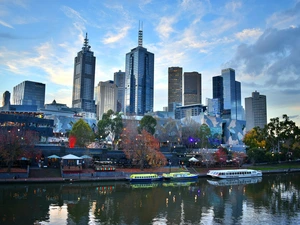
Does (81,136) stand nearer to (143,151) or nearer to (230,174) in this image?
(143,151)

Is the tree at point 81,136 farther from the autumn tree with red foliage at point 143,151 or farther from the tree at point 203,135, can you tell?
the tree at point 203,135

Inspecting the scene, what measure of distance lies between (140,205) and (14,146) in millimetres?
37347

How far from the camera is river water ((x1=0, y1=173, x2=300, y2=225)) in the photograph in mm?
35406

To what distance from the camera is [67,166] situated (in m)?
77.2

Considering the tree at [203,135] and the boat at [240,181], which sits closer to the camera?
the boat at [240,181]

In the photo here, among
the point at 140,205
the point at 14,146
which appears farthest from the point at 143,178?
the point at 14,146

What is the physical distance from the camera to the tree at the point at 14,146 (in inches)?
2539

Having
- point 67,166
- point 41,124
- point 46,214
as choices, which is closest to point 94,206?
point 46,214

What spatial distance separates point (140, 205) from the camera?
43.8 metres

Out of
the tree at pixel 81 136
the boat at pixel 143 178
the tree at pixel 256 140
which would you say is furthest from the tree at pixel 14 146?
the tree at pixel 256 140

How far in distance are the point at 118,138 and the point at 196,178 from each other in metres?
43.5

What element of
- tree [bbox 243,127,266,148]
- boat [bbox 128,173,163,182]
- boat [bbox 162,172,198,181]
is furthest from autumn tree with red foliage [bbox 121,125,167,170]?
tree [bbox 243,127,266,148]

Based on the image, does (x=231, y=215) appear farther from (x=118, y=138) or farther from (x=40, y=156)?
(x=118, y=138)

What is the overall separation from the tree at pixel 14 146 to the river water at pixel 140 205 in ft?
30.0
